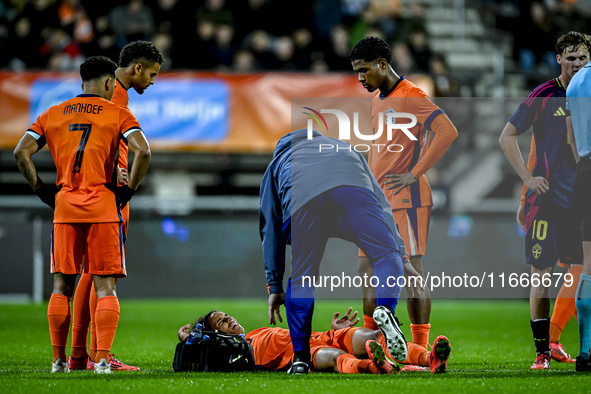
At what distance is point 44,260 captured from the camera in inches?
480

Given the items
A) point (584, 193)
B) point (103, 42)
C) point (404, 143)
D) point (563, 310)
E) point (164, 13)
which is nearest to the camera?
point (584, 193)

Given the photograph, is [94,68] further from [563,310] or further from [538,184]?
[563,310]

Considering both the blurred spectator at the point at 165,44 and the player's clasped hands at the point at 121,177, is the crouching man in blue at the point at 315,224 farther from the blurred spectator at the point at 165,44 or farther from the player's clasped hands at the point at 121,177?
the blurred spectator at the point at 165,44

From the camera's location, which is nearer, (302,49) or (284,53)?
(284,53)

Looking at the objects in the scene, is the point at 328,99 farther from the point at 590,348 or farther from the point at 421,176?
the point at 590,348

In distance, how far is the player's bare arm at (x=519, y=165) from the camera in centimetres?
536

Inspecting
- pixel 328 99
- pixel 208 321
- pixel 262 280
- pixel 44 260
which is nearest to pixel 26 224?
pixel 44 260

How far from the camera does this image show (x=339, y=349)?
5082mm

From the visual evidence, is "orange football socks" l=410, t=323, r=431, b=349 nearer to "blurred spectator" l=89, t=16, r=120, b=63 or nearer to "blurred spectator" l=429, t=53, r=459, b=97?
"blurred spectator" l=429, t=53, r=459, b=97

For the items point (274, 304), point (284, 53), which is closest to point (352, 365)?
point (274, 304)

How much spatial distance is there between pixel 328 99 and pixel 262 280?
3059 millimetres

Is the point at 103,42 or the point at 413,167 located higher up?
the point at 103,42

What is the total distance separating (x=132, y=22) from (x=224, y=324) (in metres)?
9.25

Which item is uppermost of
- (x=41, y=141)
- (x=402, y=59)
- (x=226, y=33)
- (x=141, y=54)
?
(x=226, y=33)
